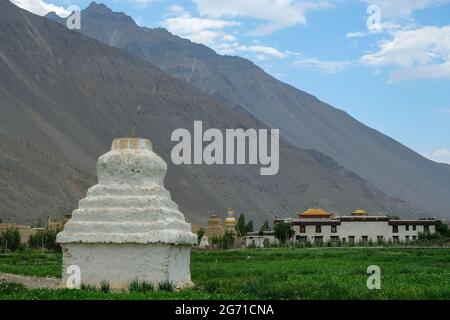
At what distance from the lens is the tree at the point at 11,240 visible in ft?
202

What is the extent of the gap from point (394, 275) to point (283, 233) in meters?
56.3

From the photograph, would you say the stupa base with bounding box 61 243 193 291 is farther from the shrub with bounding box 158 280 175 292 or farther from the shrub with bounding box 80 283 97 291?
the shrub with bounding box 158 280 175 292

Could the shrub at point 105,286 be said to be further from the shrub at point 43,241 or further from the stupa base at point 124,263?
the shrub at point 43,241

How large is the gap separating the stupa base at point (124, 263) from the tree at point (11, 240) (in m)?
41.2

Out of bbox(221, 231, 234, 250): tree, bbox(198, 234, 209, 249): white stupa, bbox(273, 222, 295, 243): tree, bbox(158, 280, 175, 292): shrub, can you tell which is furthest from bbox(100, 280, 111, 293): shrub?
bbox(273, 222, 295, 243): tree

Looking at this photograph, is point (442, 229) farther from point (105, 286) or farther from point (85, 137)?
point (85, 137)

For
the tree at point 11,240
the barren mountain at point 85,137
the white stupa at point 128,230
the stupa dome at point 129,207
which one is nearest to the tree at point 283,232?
the tree at point 11,240

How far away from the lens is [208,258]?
151 ft

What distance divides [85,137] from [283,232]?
75.5 metres

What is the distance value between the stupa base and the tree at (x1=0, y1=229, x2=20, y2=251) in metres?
41.2

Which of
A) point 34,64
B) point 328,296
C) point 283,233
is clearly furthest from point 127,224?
point 34,64

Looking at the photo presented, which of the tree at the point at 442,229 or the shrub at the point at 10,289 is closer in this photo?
the shrub at the point at 10,289

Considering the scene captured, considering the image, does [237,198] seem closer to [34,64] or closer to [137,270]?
[34,64]
